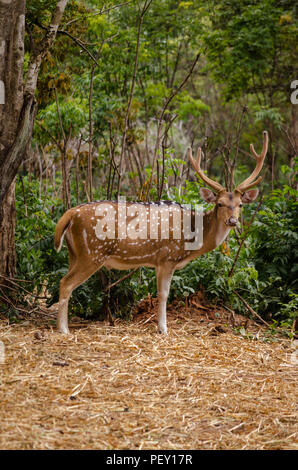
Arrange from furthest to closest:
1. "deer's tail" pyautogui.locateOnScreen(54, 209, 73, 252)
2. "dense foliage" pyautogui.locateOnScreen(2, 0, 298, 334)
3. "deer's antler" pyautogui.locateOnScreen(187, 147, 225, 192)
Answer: "dense foliage" pyautogui.locateOnScreen(2, 0, 298, 334) < "deer's antler" pyautogui.locateOnScreen(187, 147, 225, 192) < "deer's tail" pyautogui.locateOnScreen(54, 209, 73, 252)

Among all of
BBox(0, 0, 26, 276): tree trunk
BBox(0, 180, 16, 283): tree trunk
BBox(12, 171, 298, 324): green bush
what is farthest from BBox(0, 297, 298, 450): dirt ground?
BBox(0, 0, 26, 276): tree trunk

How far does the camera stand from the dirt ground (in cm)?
332

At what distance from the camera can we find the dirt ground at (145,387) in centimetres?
332

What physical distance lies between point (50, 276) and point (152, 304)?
125cm

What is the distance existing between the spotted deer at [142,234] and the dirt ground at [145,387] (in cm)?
51

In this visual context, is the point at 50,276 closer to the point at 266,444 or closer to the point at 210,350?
the point at 210,350

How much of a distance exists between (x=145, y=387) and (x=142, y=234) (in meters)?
2.00

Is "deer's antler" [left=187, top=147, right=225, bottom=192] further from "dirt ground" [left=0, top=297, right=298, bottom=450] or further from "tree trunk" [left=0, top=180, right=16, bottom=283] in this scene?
"tree trunk" [left=0, top=180, right=16, bottom=283]

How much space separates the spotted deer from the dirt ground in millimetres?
513

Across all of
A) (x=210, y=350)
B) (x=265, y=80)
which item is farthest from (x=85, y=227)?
(x=265, y=80)

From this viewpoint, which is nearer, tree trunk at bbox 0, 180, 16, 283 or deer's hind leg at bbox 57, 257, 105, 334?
deer's hind leg at bbox 57, 257, 105, 334

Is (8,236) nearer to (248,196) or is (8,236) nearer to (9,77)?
(9,77)

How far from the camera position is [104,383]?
4.14 meters

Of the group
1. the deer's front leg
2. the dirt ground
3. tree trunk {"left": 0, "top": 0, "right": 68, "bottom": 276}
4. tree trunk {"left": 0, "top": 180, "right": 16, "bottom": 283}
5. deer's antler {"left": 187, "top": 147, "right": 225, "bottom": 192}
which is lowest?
the dirt ground
